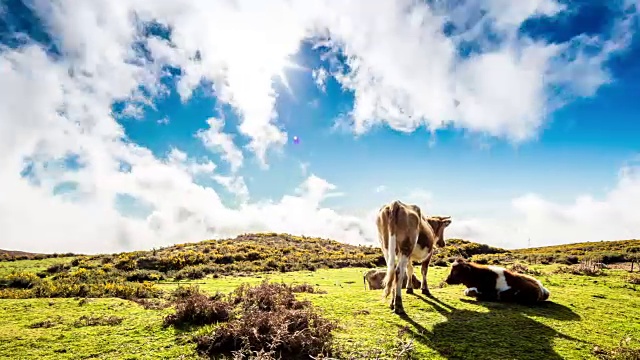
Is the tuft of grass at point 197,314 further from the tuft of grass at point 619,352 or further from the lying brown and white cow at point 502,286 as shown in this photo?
the lying brown and white cow at point 502,286

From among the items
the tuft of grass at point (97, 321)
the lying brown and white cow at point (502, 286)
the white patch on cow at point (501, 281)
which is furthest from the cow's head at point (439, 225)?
the tuft of grass at point (97, 321)

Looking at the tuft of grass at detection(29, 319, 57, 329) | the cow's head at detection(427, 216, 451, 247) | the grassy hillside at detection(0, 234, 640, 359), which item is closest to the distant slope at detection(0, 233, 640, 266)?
the cow's head at detection(427, 216, 451, 247)

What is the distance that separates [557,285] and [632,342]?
323 inches

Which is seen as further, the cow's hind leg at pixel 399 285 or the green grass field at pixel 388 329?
the cow's hind leg at pixel 399 285

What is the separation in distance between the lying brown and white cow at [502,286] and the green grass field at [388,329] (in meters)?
0.51

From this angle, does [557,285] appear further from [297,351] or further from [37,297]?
[37,297]

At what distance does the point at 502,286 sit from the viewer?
449 inches

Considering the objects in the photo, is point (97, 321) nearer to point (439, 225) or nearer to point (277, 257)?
point (439, 225)

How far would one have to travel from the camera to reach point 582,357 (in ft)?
21.5

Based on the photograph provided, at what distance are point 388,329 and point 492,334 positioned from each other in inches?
84.1

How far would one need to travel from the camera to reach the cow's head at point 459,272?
1271cm

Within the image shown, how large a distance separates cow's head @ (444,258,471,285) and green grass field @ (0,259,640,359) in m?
1.56

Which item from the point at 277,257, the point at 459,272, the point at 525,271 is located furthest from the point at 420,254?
the point at 277,257

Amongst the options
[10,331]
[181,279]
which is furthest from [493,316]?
[181,279]
